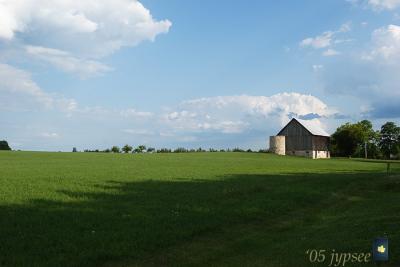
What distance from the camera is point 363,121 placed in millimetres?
124812

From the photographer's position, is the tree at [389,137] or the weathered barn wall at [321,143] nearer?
the weathered barn wall at [321,143]

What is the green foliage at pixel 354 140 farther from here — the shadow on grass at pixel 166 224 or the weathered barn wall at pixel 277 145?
the shadow on grass at pixel 166 224

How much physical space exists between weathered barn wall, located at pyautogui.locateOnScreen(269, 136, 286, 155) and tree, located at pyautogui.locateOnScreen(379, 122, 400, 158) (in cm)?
2935

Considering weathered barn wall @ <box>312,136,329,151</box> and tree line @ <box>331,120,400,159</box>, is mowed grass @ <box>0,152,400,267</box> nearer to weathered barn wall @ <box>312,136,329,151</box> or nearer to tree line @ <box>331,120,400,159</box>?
weathered barn wall @ <box>312,136,329,151</box>

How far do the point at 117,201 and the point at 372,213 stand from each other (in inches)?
404

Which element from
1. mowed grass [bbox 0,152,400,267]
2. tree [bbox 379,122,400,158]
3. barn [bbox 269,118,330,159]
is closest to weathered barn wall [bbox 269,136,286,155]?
barn [bbox 269,118,330,159]

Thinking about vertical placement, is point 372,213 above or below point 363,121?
below

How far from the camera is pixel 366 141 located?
114 metres

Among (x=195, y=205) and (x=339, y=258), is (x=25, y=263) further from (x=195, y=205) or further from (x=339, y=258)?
(x=195, y=205)

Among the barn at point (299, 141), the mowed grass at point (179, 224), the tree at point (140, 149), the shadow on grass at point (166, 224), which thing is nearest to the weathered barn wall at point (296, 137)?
the barn at point (299, 141)

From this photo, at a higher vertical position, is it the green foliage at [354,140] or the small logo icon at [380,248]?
the green foliage at [354,140]

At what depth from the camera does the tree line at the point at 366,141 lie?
11488 cm

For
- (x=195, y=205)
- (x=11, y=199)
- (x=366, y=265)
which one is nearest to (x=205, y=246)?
(x=366, y=265)

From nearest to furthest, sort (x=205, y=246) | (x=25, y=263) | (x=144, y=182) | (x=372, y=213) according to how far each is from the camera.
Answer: (x=25, y=263)
(x=205, y=246)
(x=372, y=213)
(x=144, y=182)
